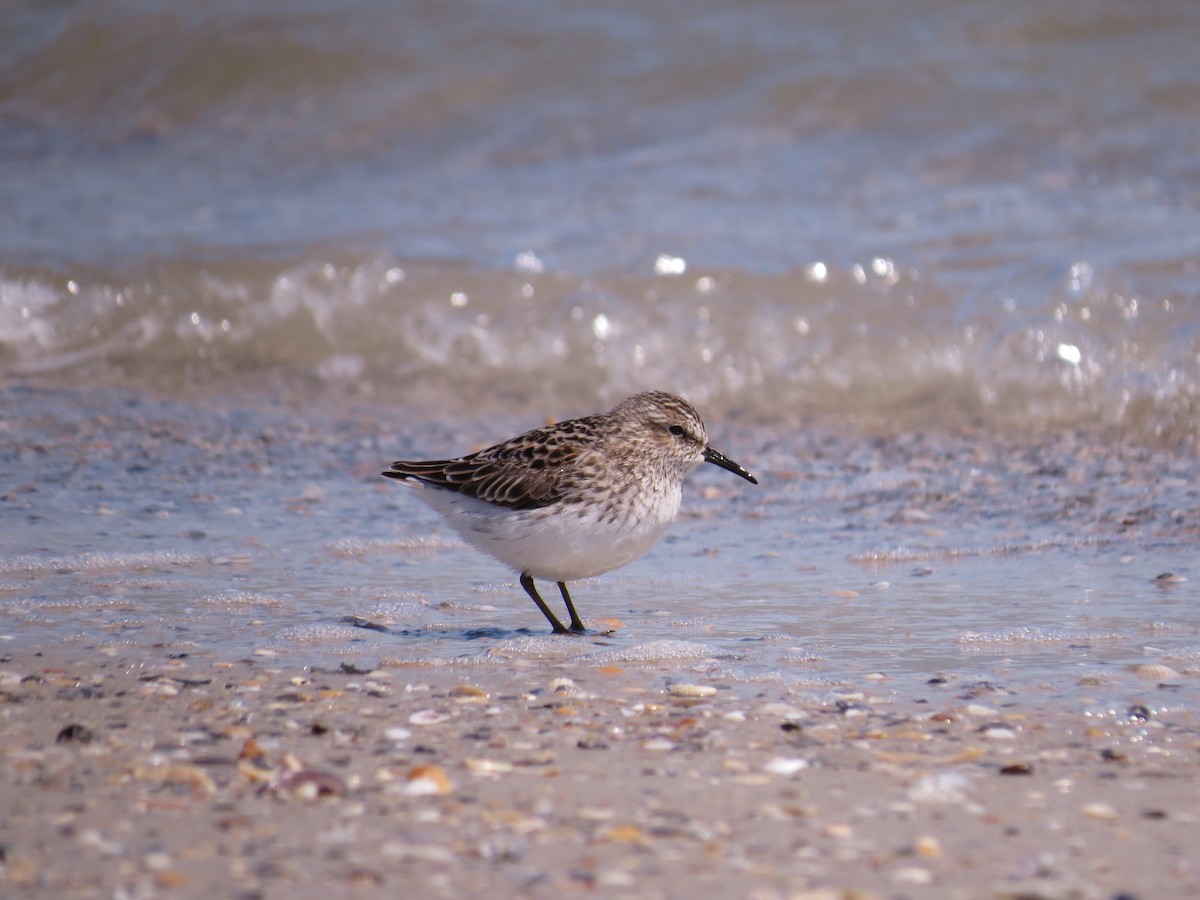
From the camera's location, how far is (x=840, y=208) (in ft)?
37.9

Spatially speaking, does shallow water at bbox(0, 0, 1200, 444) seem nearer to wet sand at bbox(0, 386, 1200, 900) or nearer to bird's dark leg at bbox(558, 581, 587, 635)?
wet sand at bbox(0, 386, 1200, 900)

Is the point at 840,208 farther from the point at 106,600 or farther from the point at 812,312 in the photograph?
the point at 106,600

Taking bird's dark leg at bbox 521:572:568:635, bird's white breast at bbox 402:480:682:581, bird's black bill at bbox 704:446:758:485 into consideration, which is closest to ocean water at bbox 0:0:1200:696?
bird's dark leg at bbox 521:572:568:635

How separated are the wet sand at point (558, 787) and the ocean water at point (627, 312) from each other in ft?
1.56

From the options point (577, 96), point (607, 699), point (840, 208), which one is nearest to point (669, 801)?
point (607, 699)

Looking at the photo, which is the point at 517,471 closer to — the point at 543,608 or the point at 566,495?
the point at 566,495

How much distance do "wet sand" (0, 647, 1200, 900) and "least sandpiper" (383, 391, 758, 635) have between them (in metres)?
0.68

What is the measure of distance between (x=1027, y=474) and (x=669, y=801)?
4.52 meters

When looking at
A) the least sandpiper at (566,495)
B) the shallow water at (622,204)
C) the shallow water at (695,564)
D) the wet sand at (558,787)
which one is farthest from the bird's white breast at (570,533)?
the shallow water at (622,204)

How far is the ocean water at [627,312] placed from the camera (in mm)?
5699

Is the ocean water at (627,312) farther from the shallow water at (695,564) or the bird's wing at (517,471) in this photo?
the bird's wing at (517,471)

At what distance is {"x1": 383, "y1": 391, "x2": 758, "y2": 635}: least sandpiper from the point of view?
5.31m

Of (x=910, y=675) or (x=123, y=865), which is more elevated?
(x=123, y=865)

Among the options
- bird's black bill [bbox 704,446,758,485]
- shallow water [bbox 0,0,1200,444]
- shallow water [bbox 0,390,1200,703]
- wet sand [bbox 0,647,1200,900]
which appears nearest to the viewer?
wet sand [bbox 0,647,1200,900]
